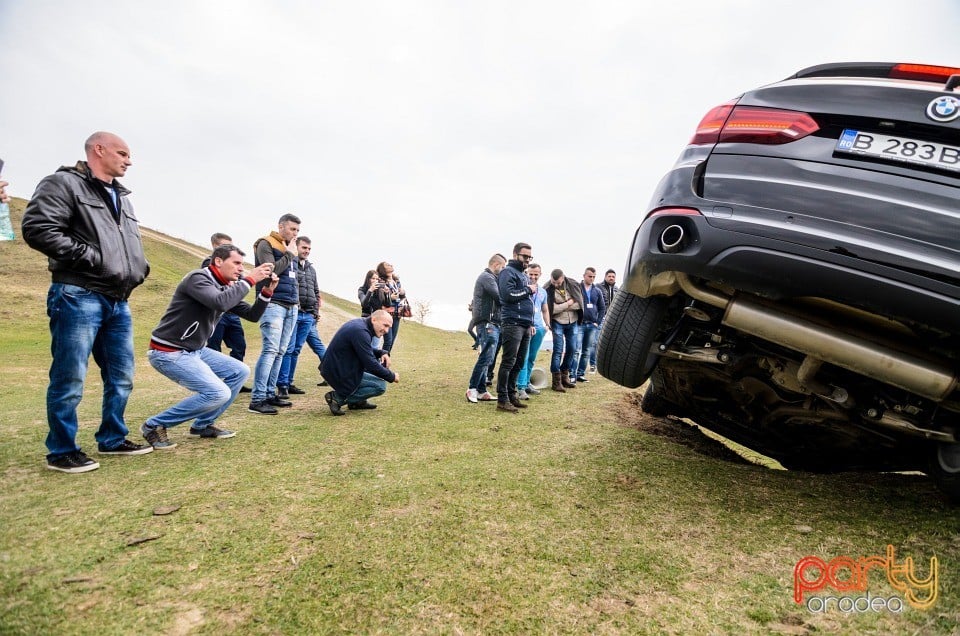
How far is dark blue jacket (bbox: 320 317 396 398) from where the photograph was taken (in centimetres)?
456

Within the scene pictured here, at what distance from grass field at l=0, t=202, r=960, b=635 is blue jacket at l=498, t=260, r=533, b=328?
197cm

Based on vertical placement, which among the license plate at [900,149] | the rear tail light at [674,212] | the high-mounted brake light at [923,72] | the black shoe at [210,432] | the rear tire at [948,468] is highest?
the high-mounted brake light at [923,72]

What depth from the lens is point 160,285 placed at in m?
17.7

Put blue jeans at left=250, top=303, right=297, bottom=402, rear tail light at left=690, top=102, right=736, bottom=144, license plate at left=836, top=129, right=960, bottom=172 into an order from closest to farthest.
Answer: license plate at left=836, top=129, right=960, bottom=172 → rear tail light at left=690, top=102, right=736, bottom=144 → blue jeans at left=250, top=303, right=297, bottom=402

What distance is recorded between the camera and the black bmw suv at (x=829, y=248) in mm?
1574

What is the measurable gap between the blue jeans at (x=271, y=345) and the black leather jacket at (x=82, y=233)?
1.82 metres

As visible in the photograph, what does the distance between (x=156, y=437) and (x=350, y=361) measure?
5.76ft

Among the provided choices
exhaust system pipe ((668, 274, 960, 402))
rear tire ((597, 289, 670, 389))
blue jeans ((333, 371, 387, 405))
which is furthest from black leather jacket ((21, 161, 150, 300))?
exhaust system pipe ((668, 274, 960, 402))

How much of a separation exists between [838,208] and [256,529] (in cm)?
264

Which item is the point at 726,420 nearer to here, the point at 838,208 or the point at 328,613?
the point at 838,208

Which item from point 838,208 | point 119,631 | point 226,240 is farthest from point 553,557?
point 226,240

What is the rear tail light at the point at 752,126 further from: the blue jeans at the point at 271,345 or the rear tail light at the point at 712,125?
the blue jeans at the point at 271,345

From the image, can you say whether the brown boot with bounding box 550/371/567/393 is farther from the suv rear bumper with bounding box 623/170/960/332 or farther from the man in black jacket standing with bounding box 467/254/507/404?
the suv rear bumper with bounding box 623/170/960/332

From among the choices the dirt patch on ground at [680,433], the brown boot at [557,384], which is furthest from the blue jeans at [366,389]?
the brown boot at [557,384]
